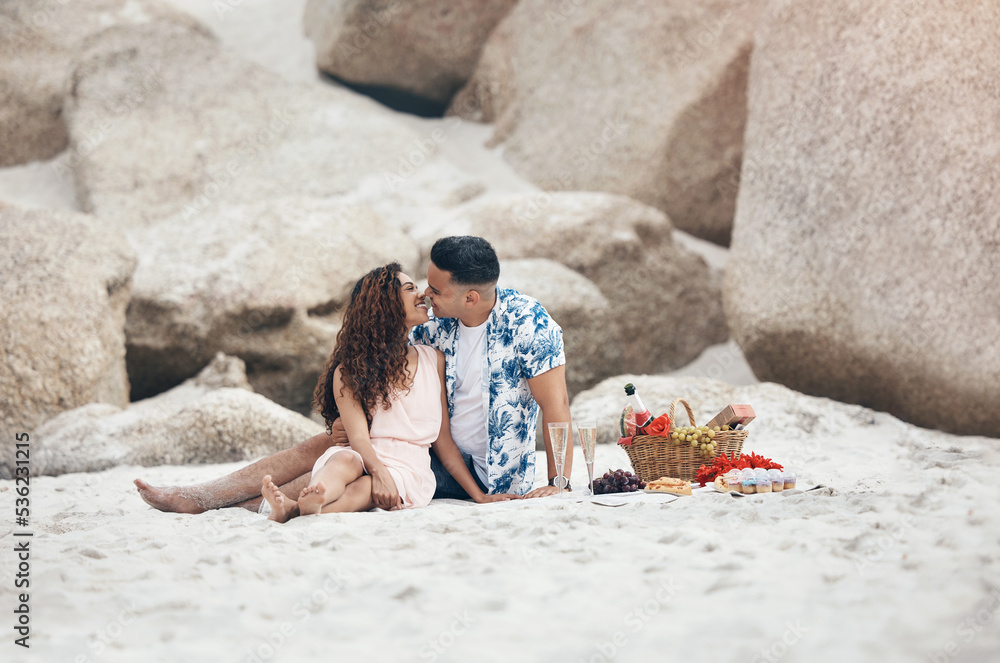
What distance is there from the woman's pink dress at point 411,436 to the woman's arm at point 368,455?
0.20 ft

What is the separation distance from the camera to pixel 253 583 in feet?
7.72

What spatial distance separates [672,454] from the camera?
381cm

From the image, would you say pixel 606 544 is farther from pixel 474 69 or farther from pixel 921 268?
pixel 474 69

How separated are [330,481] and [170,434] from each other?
2995mm

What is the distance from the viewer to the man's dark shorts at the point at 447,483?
381 centimetres

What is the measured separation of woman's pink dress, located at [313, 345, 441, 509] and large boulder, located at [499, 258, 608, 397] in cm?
387

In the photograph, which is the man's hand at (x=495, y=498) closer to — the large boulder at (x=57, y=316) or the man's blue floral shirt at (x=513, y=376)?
Answer: the man's blue floral shirt at (x=513, y=376)

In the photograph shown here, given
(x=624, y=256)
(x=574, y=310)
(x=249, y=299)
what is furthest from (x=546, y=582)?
(x=624, y=256)

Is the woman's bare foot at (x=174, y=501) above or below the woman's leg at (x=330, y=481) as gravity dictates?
below

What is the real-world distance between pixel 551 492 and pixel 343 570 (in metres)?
1.39

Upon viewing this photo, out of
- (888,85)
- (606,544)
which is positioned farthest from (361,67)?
(606,544)

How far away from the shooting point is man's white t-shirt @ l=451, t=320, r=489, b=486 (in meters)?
3.78

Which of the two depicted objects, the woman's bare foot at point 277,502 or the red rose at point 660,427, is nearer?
the woman's bare foot at point 277,502

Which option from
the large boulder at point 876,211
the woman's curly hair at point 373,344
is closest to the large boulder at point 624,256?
the large boulder at point 876,211
